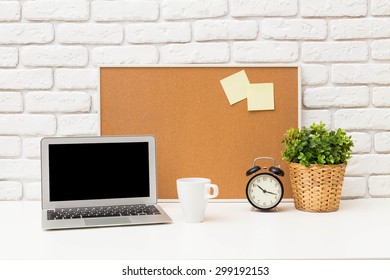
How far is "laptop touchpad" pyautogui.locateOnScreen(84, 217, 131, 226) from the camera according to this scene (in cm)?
108

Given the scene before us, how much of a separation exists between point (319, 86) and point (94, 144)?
27.7 inches

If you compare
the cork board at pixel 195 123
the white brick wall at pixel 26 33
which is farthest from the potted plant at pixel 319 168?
the white brick wall at pixel 26 33

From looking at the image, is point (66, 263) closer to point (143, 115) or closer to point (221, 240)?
point (221, 240)

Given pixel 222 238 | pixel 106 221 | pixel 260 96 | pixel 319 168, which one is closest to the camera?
pixel 222 238

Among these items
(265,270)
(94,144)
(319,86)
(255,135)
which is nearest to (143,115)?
(94,144)

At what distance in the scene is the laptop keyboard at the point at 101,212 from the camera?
44.9 inches

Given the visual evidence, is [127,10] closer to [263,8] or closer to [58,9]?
[58,9]

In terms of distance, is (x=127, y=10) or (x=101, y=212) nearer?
(x=101, y=212)

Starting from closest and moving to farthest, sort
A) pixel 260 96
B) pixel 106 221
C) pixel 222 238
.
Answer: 1. pixel 222 238
2. pixel 106 221
3. pixel 260 96

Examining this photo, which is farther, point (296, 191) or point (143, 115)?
point (143, 115)

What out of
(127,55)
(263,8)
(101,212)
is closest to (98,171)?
(101,212)

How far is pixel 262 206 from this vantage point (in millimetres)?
1235

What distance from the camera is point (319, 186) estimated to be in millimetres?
1211

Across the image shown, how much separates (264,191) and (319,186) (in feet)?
0.48
